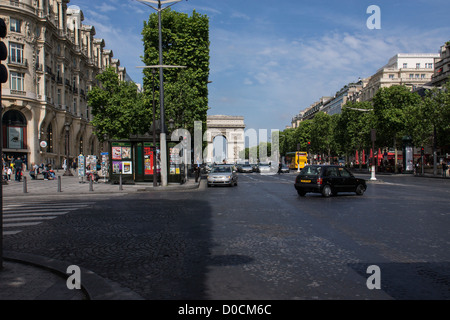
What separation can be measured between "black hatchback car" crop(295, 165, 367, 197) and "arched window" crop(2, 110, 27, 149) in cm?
3694

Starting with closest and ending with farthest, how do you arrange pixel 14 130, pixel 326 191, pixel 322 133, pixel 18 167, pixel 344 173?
pixel 326 191 < pixel 344 173 < pixel 18 167 < pixel 14 130 < pixel 322 133

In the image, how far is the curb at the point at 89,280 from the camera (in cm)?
437

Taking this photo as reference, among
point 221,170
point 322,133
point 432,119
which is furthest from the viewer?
point 322,133

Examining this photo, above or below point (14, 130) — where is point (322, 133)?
above

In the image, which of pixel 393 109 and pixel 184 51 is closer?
pixel 184 51

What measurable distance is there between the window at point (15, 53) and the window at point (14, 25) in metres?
1.50

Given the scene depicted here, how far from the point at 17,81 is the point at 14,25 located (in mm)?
5743

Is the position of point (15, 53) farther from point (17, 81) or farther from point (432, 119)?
point (432, 119)

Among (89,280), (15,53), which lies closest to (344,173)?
(89,280)

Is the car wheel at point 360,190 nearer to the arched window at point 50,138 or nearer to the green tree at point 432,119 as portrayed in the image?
the green tree at point 432,119

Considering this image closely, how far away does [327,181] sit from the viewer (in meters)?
17.8

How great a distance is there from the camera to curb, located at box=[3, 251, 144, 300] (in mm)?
4367
